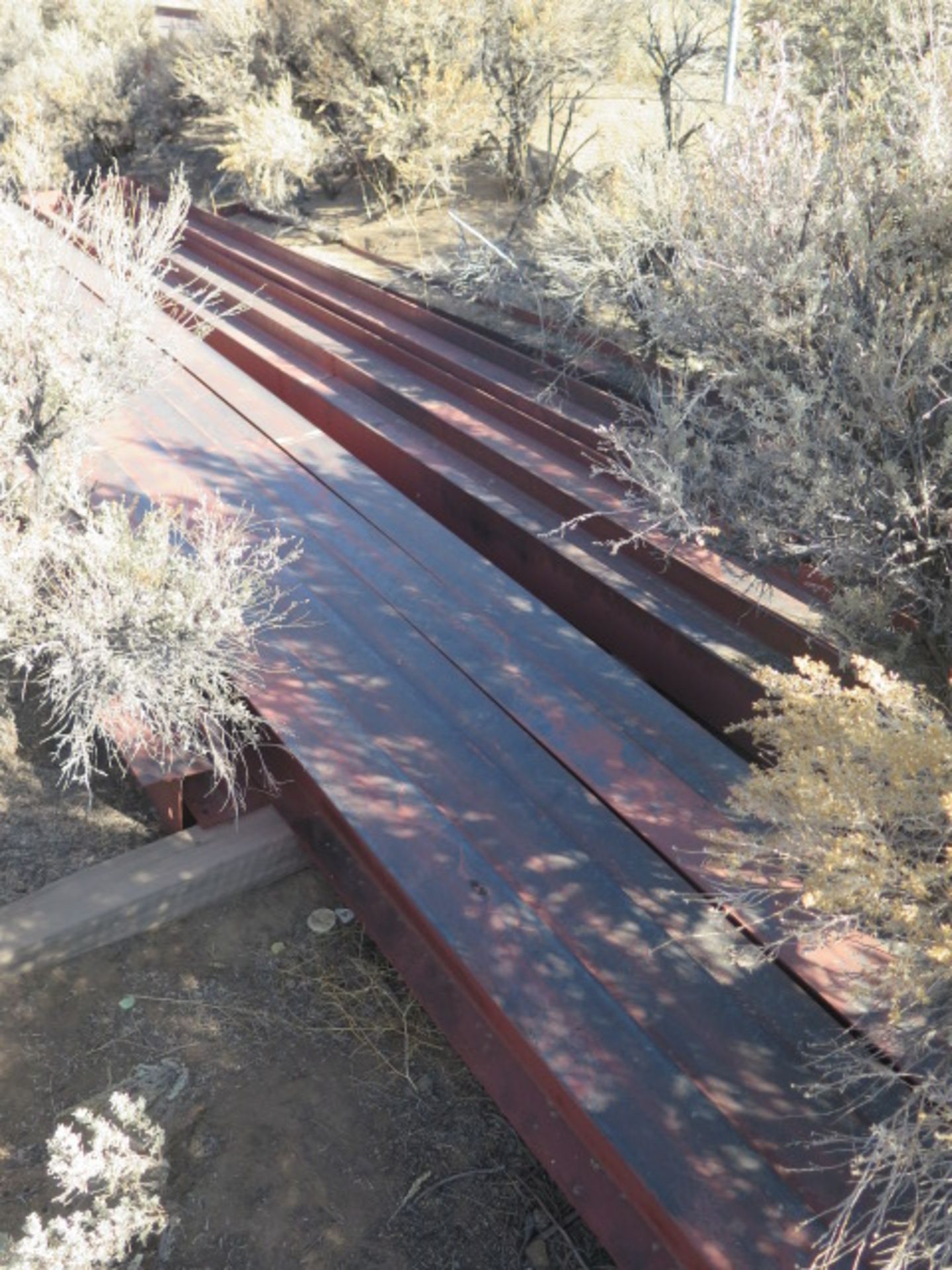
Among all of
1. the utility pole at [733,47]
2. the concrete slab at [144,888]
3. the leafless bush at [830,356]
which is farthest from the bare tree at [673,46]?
the concrete slab at [144,888]

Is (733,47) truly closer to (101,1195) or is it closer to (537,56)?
(537,56)

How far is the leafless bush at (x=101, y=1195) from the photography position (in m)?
3.15

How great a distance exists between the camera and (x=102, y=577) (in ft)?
15.1

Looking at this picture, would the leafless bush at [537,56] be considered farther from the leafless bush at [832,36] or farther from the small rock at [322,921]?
the small rock at [322,921]

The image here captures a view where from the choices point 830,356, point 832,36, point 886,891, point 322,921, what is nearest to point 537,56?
point 832,36

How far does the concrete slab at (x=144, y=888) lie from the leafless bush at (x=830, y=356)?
2527 millimetres

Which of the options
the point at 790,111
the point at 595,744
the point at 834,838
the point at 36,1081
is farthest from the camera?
the point at 790,111

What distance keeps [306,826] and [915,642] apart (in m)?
2.86

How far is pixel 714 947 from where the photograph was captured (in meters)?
3.87

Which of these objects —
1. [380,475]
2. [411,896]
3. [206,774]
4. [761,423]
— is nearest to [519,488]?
[380,475]

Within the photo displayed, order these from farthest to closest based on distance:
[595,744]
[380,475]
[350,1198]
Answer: [380,475]
[595,744]
[350,1198]

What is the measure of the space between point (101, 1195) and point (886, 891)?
2.57 meters

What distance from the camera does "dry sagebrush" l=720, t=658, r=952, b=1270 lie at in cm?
272

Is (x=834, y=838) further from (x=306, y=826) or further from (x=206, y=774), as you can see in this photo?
(x=206, y=774)
